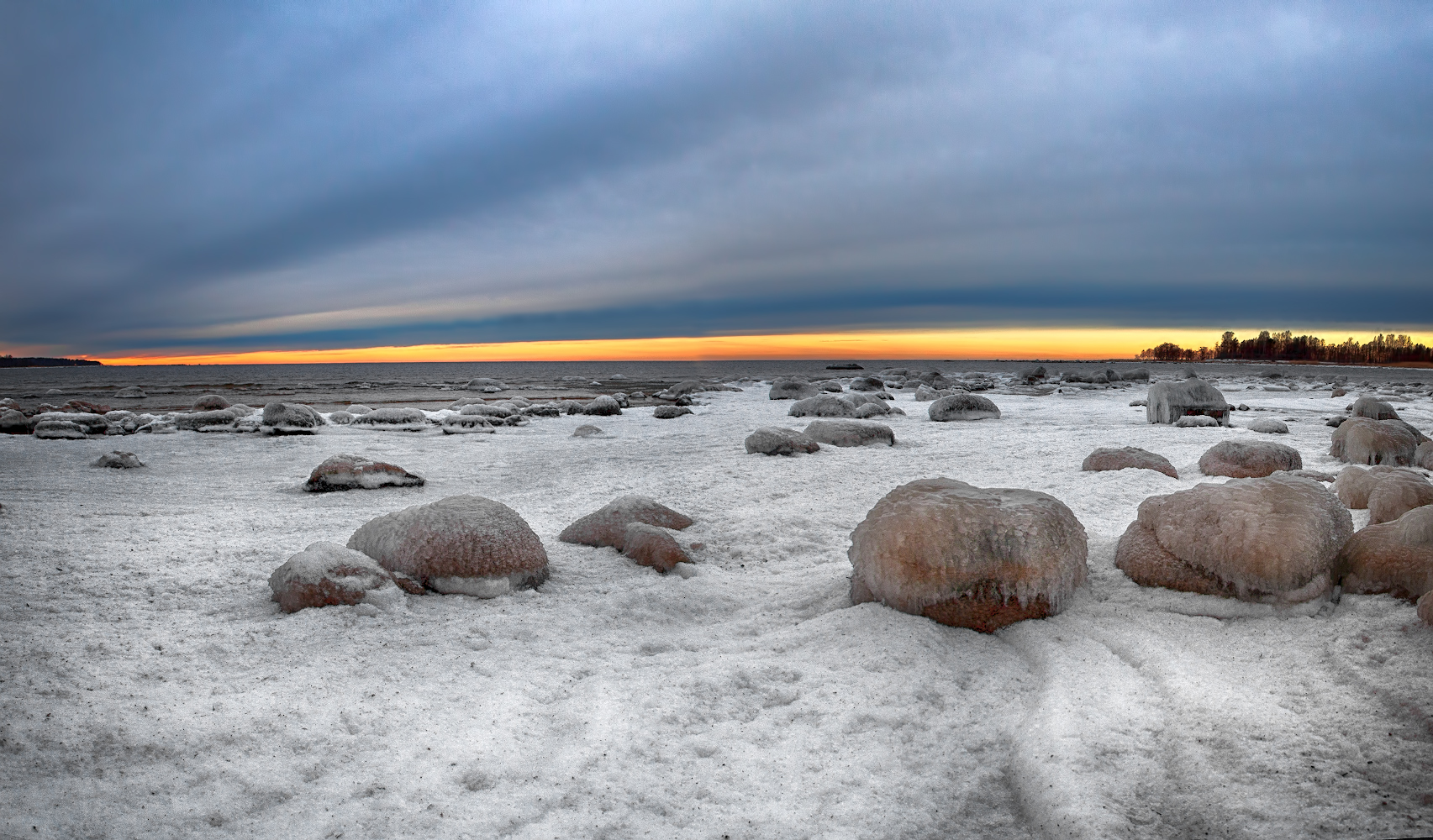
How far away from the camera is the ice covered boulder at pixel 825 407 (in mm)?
12156

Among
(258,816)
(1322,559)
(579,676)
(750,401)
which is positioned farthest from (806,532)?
(750,401)

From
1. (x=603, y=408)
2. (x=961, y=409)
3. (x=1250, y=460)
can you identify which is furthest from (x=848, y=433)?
(x=603, y=408)

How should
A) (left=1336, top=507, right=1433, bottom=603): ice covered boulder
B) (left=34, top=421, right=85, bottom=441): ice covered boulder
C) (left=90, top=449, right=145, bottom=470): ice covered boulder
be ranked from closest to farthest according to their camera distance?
(left=1336, top=507, right=1433, bottom=603): ice covered boulder < (left=90, top=449, right=145, bottom=470): ice covered boulder < (left=34, top=421, right=85, bottom=441): ice covered boulder

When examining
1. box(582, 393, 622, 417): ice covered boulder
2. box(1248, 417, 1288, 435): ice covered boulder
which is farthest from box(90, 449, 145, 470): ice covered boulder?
box(1248, 417, 1288, 435): ice covered boulder

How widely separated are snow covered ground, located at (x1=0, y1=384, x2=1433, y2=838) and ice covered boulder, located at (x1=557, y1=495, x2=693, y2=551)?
0.15m

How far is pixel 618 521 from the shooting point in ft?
14.0

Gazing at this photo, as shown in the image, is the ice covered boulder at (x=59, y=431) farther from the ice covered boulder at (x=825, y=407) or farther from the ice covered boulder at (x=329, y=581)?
the ice covered boulder at (x=825, y=407)

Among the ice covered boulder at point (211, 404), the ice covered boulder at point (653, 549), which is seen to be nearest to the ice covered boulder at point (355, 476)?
the ice covered boulder at point (653, 549)

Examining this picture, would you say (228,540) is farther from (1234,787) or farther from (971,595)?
(1234,787)

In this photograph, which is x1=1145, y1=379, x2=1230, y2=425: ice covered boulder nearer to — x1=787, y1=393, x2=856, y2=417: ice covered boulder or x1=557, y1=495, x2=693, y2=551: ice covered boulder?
x1=787, y1=393, x2=856, y2=417: ice covered boulder

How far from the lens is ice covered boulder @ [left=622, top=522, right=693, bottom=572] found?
379cm

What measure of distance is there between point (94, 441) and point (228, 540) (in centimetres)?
684

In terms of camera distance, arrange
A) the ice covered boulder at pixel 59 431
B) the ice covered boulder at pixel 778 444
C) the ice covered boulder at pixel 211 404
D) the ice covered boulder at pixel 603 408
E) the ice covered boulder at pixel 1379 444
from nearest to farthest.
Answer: the ice covered boulder at pixel 1379 444
the ice covered boulder at pixel 778 444
the ice covered boulder at pixel 59 431
the ice covered boulder at pixel 603 408
the ice covered boulder at pixel 211 404

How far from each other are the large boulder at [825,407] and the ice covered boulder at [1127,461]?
591 centimetres
